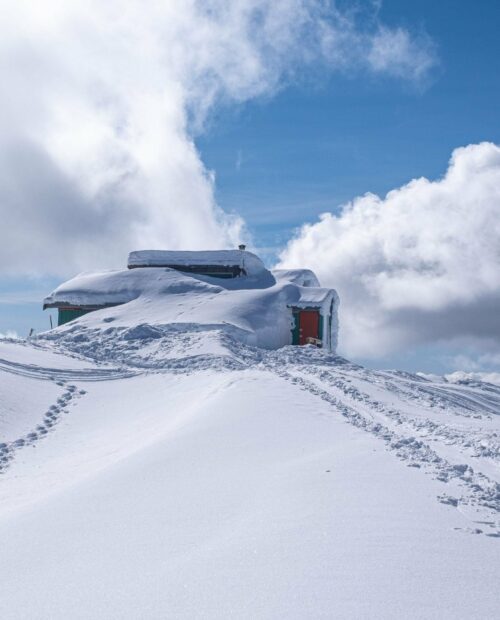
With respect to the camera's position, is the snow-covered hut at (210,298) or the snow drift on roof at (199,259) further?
the snow drift on roof at (199,259)

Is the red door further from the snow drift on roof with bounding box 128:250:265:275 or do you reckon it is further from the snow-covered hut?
the snow drift on roof with bounding box 128:250:265:275

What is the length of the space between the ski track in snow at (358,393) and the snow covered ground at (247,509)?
0.23 ft

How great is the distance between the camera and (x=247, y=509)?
19.6 feet

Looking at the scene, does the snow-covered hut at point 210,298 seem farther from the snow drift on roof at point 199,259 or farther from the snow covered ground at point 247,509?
the snow covered ground at point 247,509

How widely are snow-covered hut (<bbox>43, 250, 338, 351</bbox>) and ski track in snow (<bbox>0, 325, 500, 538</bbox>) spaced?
6.18 feet

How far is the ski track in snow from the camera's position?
7.65 metres

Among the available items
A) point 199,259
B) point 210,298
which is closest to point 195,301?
point 210,298

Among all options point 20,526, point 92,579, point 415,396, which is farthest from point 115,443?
point 415,396

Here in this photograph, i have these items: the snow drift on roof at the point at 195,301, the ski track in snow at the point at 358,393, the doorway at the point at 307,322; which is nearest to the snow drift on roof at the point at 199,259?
the snow drift on roof at the point at 195,301

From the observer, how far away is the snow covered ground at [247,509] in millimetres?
4242

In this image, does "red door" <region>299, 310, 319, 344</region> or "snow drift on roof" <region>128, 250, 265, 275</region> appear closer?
"red door" <region>299, 310, 319, 344</region>

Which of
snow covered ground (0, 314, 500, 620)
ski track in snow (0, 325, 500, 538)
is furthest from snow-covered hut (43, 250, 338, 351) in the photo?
snow covered ground (0, 314, 500, 620)

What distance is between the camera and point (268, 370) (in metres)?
17.8

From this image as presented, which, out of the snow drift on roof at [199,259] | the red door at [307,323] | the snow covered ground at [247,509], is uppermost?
the snow drift on roof at [199,259]
